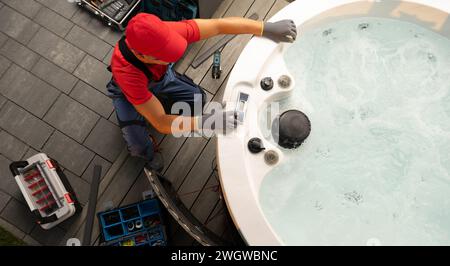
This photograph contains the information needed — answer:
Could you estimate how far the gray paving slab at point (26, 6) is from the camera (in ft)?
9.00

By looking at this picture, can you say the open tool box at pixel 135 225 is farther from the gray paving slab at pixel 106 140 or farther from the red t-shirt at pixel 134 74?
the red t-shirt at pixel 134 74

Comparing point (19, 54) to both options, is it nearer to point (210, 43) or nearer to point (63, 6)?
point (63, 6)

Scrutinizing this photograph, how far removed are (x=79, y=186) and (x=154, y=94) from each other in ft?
2.49

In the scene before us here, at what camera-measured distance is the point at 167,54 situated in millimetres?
1683

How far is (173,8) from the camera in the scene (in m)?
2.50

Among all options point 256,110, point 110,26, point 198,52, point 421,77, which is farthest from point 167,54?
point 421,77

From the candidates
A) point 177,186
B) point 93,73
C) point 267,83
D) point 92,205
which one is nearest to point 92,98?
point 93,73

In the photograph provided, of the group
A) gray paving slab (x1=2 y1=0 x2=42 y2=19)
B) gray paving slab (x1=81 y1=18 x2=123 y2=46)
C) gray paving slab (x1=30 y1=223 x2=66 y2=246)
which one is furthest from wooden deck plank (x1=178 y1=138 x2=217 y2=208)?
gray paving slab (x1=2 y1=0 x2=42 y2=19)

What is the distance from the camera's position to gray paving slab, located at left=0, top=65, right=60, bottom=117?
259 centimetres

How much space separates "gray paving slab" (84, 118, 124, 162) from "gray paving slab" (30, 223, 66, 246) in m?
0.49

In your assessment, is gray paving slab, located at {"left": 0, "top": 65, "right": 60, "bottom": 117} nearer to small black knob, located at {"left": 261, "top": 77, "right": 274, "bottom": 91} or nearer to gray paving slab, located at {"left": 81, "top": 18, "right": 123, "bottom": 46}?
gray paving slab, located at {"left": 81, "top": 18, "right": 123, "bottom": 46}

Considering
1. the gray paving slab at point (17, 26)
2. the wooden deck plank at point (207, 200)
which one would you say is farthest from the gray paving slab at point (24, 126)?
the wooden deck plank at point (207, 200)

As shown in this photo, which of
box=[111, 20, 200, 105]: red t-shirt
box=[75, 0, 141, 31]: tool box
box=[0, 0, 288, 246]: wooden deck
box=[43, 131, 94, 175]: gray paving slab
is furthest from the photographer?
box=[75, 0, 141, 31]: tool box
